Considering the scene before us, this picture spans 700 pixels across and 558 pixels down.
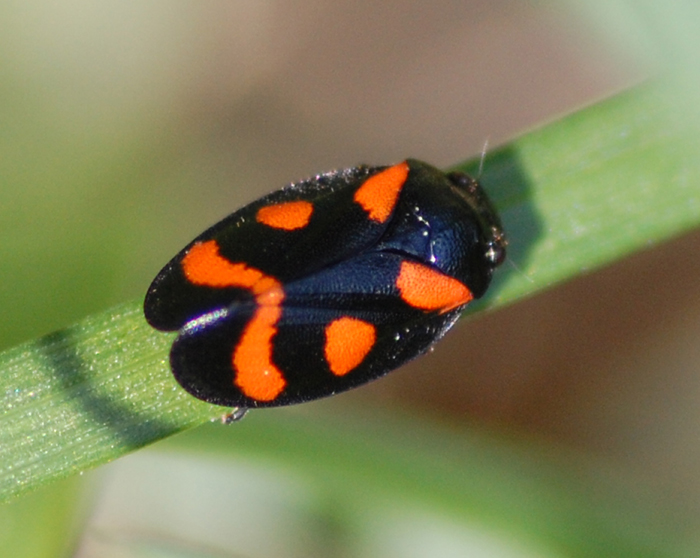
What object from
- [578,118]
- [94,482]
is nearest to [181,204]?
[94,482]

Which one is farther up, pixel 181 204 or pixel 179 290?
pixel 179 290

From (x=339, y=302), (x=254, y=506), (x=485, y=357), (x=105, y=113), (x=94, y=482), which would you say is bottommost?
(x=485, y=357)

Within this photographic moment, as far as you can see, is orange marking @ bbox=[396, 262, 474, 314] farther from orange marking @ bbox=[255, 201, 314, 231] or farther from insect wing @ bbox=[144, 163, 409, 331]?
orange marking @ bbox=[255, 201, 314, 231]

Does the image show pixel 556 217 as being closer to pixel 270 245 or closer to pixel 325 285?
pixel 325 285

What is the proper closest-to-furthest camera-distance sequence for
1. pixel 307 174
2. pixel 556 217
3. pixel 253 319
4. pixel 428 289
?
pixel 253 319
pixel 428 289
pixel 556 217
pixel 307 174

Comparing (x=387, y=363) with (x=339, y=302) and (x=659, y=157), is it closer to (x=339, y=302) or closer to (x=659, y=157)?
(x=339, y=302)

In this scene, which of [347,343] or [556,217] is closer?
[347,343]

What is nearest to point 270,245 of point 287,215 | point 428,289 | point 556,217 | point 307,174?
point 287,215
